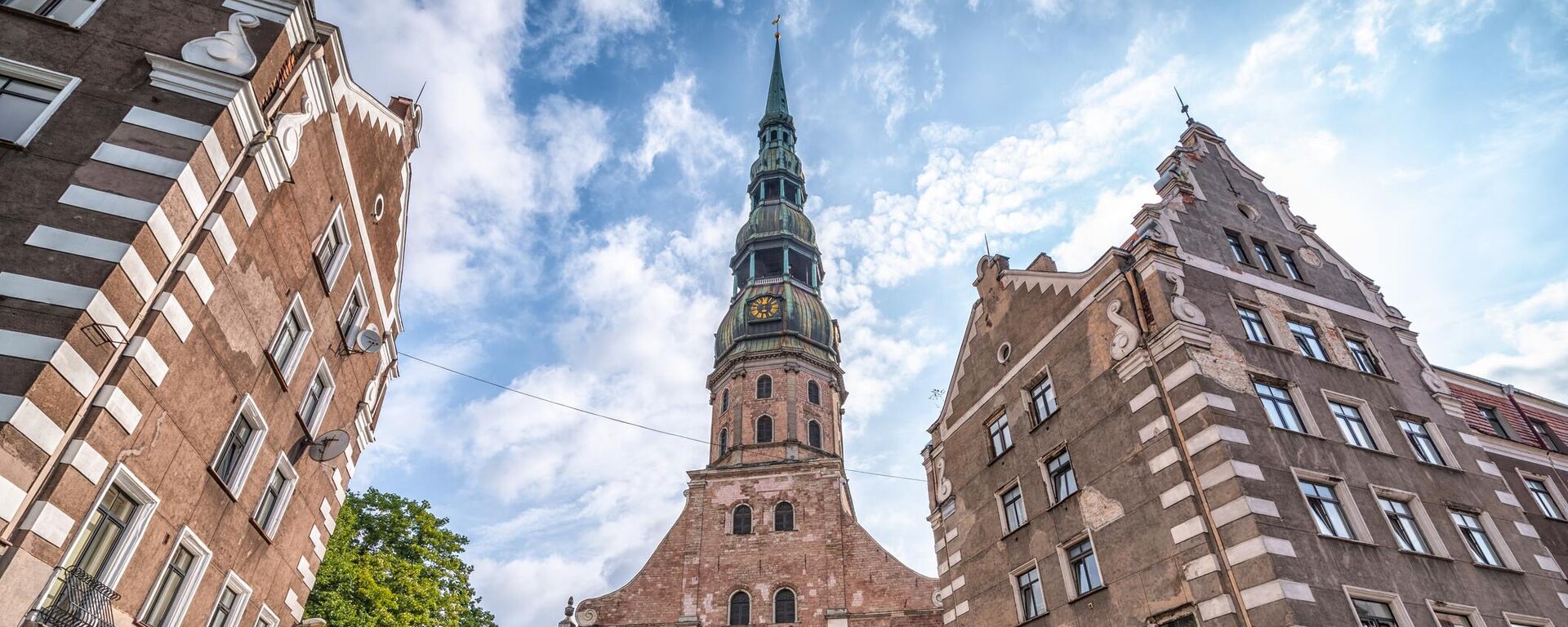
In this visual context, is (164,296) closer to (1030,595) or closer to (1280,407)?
(1030,595)

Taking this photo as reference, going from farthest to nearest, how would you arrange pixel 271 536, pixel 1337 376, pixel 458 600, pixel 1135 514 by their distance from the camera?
1. pixel 458 600
2. pixel 1337 376
3. pixel 1135 514
4. pixel 271 536

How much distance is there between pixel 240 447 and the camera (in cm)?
1166

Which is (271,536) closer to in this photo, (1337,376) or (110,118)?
(110,118)

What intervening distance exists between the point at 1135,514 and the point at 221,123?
576 inches

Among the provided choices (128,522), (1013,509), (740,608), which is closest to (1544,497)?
(1013,509)

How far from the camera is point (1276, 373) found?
1477cm

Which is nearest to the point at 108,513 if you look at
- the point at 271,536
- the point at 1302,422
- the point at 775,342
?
the point at 271,536

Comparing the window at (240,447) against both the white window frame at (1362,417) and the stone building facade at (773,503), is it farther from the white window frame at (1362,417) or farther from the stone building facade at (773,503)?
the stone building facade at (773,503)

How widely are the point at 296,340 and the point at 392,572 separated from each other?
1775 centimetres

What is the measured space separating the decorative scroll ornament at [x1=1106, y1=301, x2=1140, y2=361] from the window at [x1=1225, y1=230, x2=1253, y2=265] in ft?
11.6

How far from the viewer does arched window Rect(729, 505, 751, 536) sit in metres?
37.5

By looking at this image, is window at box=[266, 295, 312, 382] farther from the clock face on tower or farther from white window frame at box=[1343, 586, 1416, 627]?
the clock face on tower

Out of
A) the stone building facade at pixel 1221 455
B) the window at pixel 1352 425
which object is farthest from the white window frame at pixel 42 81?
the window at pixel 1352 425

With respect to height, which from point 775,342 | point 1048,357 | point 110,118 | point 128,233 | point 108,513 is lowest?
point 108,513
